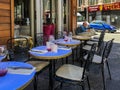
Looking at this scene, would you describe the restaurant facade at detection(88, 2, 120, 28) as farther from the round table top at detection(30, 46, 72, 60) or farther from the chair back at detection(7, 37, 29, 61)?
the round table top at detection(30, 46, 72, 60)

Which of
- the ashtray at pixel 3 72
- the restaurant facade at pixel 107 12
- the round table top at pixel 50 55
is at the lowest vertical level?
the ashtray at pixel 3 72

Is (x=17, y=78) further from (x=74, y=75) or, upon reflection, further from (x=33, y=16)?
(x=33, y=16)

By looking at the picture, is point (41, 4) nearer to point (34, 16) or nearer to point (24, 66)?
point (34, 16)

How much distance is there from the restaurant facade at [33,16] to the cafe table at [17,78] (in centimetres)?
247

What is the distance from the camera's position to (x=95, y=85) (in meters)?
4.36

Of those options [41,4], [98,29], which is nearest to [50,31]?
[41,4]

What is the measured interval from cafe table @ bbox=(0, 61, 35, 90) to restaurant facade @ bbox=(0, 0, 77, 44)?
247cm

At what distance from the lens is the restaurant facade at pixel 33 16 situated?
4.91m

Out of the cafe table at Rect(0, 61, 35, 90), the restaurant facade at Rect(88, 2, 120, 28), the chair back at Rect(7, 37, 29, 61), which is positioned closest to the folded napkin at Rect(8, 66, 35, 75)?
the cafe table at Rect(0, 61, 35, 90)

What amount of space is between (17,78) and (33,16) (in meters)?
4.51

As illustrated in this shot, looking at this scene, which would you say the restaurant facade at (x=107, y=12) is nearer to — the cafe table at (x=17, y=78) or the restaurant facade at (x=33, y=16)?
the restaurant facade at (x=33, y=16)

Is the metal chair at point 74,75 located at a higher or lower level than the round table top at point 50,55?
lower

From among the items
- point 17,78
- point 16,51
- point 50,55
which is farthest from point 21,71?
point 16,51

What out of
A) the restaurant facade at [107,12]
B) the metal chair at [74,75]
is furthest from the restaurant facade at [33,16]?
the restaurant facade at [107,12]
